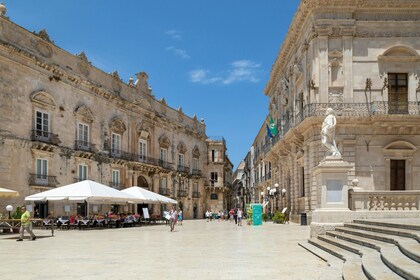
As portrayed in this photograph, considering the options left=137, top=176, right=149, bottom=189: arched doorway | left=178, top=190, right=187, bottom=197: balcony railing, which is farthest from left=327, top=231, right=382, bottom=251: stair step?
left=178, top=190, right=187, bottom=197: balcony railing

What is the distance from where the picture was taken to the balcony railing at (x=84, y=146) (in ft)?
102

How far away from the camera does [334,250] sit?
1035 centimetres

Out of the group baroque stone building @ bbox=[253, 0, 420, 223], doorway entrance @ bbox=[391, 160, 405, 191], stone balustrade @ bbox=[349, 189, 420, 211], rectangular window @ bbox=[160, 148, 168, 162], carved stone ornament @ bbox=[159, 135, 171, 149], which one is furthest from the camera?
rectangular window @ bbox=[160, 148, 168, 162]

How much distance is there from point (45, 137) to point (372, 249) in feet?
74.5

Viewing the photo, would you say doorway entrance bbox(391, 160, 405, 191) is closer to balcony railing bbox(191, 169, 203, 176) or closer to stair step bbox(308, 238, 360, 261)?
stair step bbox(308, 238, 360, 261)

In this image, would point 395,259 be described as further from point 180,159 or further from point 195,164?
point 195,164

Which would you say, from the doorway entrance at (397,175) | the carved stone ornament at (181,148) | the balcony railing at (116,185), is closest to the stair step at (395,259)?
the doorway entrance at (397,175)

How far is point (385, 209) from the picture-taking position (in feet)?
47.0

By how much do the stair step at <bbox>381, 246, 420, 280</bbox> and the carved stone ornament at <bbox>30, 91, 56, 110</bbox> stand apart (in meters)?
23.2

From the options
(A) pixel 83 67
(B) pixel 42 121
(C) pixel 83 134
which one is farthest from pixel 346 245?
(A) pixel 83 67

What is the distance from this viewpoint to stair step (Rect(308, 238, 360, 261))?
30.5ft

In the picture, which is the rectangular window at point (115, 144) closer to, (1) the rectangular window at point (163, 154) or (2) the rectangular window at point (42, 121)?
(2) the rectangular window at point (42, 121)

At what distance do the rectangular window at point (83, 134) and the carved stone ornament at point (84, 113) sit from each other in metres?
0.47

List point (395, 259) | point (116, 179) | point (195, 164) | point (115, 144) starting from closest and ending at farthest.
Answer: point (395, 259) → point (116, 179) → point (115, 144) → point (195, 164)
